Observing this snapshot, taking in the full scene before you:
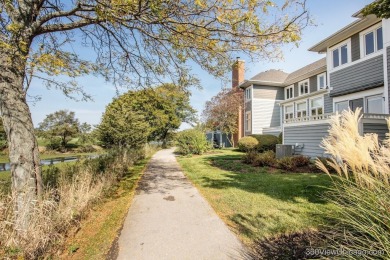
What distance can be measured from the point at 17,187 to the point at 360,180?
5.24 metres

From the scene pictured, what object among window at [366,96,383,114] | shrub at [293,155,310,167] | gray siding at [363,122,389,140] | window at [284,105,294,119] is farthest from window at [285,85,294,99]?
shrub at [293,155,310,167]

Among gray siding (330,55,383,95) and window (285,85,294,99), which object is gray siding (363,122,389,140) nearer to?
gray siding (330,55,383,95)

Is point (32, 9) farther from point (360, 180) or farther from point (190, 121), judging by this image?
point (190, 121)

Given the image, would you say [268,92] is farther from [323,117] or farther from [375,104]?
[375,104]

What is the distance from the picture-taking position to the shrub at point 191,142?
21078mm

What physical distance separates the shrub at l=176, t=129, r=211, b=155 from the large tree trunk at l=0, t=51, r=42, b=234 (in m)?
17.3

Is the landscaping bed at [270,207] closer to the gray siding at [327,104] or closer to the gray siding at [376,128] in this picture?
the gray siding at [376,128]

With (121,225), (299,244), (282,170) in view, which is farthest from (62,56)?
(282,170)

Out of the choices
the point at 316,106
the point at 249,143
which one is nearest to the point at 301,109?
the point at 316,106

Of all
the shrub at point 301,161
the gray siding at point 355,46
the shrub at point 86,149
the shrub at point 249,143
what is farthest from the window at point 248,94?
the shrub at point 86,149

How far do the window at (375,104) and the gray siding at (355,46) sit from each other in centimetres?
233

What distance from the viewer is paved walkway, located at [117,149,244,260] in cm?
338

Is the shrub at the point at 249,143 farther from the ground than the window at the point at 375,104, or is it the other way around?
the window at the point at 375,104

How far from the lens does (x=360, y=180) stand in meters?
2.76
